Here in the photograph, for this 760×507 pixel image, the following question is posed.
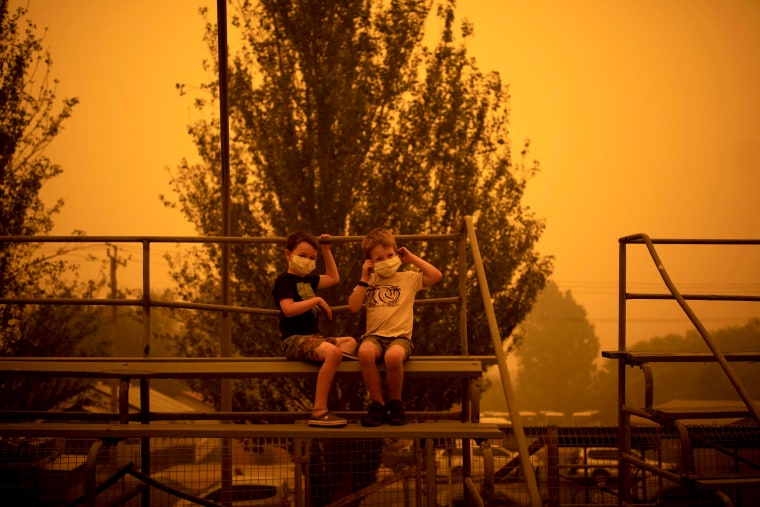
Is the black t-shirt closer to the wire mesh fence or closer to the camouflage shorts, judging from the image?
the camouflage shorts

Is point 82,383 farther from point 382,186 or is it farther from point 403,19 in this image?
point 403,19

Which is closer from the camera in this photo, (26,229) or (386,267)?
(386,267)

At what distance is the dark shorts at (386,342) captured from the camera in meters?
4.53

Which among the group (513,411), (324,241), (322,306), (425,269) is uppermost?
(324,241)

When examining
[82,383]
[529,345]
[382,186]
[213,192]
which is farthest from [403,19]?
[529,345]

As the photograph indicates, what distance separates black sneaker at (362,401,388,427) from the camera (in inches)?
168

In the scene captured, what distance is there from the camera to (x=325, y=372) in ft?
14.6

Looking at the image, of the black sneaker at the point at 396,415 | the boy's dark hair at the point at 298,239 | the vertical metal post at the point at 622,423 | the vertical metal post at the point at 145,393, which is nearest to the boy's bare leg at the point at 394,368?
the black sneaker at the point at 396,415

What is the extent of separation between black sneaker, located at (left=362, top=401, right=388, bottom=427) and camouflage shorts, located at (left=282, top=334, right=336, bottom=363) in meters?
0.46

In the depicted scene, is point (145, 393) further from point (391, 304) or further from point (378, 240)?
point (378, 240)

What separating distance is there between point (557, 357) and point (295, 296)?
3888 centimetres

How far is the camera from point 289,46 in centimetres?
1402

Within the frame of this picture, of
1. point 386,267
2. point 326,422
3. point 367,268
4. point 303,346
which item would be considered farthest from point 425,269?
point 326,422

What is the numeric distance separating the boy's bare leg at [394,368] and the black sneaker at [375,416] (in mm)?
104
